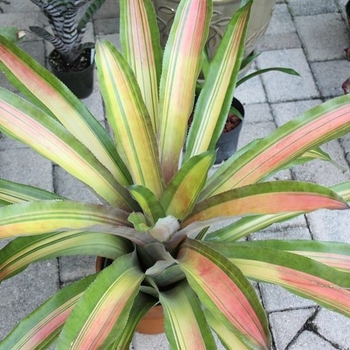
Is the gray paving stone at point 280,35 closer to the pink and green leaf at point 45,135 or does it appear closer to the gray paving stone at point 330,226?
the gray paving stone at point 330,226

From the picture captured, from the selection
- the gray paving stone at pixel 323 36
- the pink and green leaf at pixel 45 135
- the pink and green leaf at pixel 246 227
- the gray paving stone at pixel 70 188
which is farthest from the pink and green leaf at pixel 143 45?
the gray paving stone at pixel 323 36

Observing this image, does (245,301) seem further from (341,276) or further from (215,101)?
(215,101)

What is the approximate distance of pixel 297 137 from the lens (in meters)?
1.06

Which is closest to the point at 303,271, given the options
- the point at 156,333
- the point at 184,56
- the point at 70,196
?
the point at 184,56

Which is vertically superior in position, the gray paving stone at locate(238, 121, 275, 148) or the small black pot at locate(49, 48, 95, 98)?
the small black pot at locate(49, 48, 95, 98)

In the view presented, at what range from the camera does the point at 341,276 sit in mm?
979

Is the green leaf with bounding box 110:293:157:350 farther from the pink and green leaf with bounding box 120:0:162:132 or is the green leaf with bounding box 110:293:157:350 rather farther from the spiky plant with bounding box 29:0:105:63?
the spiky plant with bounding box 29:0:105:63

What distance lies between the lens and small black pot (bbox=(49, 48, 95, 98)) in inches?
85.7

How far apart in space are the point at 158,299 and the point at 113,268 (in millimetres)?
248

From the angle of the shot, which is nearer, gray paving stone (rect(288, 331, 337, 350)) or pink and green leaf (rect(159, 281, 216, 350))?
pink and green leaf (rect(159, 281, 216, 350))

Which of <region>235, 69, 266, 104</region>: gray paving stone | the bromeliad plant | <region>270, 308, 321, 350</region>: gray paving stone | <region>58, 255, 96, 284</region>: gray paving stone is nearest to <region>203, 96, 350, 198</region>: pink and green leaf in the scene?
the bromeliad plant

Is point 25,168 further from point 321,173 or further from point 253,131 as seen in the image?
point 321,173

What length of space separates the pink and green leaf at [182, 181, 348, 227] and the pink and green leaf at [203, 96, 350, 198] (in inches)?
5.1

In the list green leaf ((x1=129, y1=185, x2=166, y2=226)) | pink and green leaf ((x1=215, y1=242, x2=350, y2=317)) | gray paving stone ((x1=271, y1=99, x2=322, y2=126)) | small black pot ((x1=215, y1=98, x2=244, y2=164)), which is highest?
gray paving stone ((x1=271, y1=99, x2=322, y2=126))
